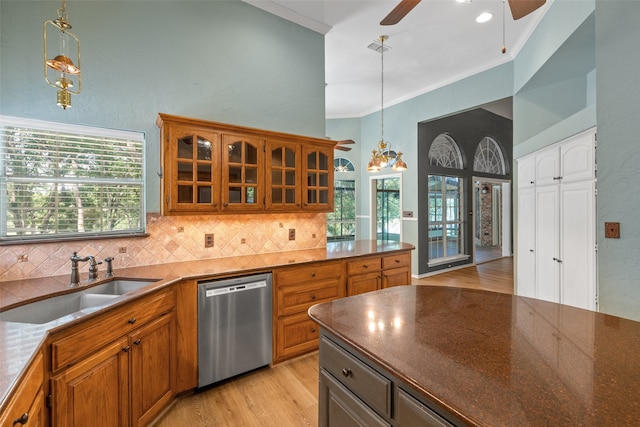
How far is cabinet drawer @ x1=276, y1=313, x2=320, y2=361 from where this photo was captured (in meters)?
2.55

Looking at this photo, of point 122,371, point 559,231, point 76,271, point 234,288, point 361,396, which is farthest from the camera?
point 559,231

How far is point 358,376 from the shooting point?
110 cm

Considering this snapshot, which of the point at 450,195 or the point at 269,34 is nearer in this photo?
the point at 269,34

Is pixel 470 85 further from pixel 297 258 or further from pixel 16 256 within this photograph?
pixel 16 256

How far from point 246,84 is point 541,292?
4.14 metres

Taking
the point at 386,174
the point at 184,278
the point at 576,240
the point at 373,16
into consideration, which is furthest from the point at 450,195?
the point at 184,278

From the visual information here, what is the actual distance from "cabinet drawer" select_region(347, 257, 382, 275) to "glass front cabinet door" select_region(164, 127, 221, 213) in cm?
142

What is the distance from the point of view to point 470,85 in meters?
4.73

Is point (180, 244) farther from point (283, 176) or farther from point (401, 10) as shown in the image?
point (401, 10)

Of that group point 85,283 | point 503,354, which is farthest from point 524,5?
point 85,283

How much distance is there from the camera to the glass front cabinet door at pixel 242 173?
2.59m

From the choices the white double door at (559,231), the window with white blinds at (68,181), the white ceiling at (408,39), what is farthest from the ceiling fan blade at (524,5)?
the window with white blinds at (68,181)

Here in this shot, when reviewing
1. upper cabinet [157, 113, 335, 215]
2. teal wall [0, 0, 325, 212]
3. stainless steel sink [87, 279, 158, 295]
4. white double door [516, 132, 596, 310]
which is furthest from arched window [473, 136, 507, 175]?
stainless steel sink [87, 279, 158, 295]

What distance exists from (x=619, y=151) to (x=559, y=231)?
4.32ft
